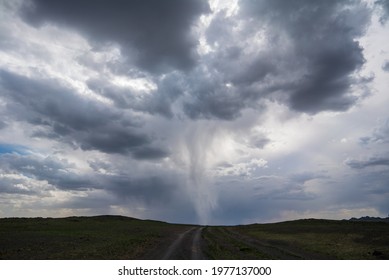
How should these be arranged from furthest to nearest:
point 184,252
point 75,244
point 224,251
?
point 75,244
point 224,251
point 184,252

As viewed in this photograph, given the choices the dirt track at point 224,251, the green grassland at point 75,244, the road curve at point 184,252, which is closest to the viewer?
the road curve at point 184,252

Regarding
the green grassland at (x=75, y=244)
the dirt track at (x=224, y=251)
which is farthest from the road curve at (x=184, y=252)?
the green grassland at (x=75, y=244)

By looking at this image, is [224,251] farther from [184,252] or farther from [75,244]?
[75,244]

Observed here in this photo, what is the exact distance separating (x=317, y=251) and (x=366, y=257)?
21.0 feet

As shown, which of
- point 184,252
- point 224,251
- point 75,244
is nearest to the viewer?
point 184,252

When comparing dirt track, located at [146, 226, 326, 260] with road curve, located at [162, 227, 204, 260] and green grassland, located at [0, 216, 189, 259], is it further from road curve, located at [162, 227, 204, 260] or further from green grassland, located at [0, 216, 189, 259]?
green grassland, located at [0, 216, 189, 259]

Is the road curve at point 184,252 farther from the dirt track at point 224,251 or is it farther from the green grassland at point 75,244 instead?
the green grassland at point 75,244

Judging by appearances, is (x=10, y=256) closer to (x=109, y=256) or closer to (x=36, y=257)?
(x=36, y=257)

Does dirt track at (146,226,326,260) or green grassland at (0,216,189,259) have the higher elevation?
green grassland at (0,216,189,259)

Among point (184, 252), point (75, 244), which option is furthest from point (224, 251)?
point (75, 244)

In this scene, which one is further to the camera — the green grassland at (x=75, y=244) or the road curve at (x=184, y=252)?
the green grassland at (x=75, y=244)

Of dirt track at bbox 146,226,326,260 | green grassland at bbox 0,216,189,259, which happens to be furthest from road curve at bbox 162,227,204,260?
green grassland at bbox 0,216,189,259
